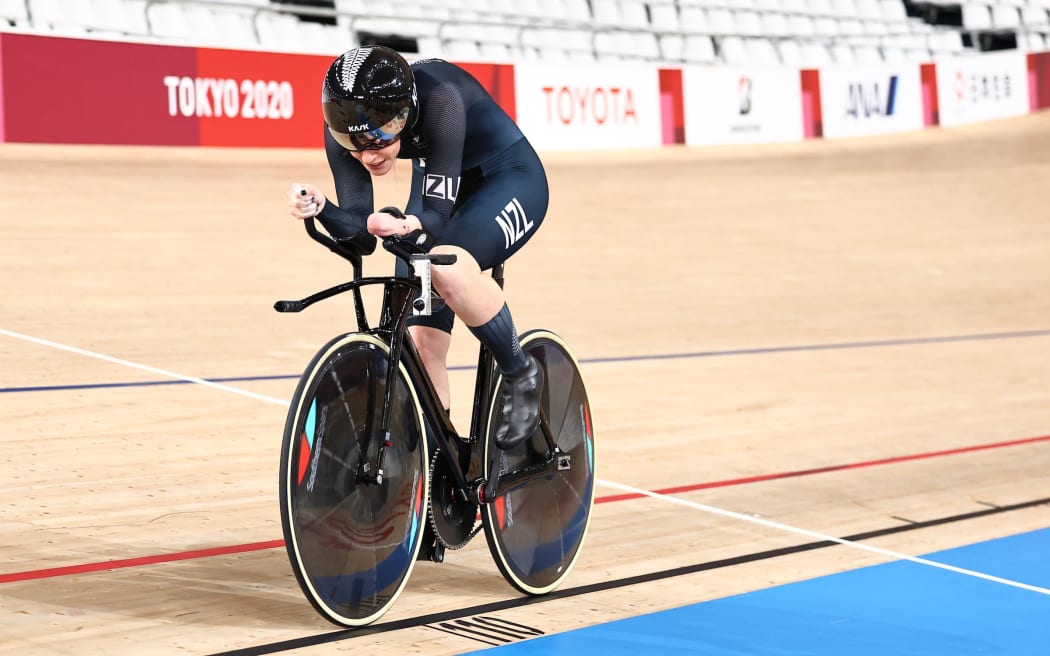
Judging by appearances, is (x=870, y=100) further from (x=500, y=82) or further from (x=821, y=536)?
(x=821, y=536)

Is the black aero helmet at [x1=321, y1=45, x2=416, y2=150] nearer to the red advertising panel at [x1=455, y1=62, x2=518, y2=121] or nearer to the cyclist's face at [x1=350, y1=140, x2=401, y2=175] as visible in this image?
the cyclist's face at [x1=350, y1=140, x2=401, y2=175]

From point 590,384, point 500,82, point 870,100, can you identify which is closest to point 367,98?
point 590,384

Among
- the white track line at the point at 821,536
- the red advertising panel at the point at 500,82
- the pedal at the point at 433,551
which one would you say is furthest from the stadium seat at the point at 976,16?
the pedal at the point at 433,551

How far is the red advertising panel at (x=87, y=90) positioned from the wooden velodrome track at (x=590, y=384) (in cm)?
15

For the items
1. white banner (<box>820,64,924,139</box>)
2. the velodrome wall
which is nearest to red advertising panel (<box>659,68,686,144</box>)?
the velodrome wall

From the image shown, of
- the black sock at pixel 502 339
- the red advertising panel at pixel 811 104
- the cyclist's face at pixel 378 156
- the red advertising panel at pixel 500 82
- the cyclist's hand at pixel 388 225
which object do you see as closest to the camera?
the cyclist's hand at pixel 388 225

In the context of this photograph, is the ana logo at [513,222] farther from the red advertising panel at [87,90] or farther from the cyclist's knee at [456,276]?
the red advertising panel at [87,90]

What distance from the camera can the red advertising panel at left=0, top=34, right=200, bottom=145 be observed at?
792cm

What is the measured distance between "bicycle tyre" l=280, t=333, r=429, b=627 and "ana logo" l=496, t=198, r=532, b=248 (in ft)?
1.08

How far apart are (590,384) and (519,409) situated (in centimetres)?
244

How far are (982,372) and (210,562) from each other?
411cm

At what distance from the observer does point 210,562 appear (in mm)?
2934

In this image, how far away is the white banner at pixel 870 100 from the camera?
14016mm

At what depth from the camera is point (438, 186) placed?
243 centimetres
